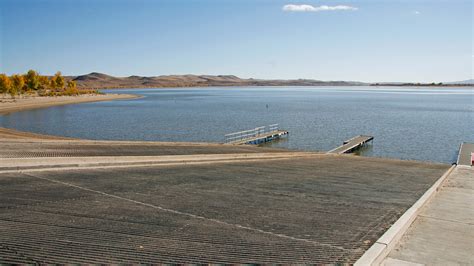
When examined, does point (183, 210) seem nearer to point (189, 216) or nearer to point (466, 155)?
point (189, 216)

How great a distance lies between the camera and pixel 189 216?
9086mm

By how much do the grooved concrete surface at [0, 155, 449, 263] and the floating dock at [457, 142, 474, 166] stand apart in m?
12.9

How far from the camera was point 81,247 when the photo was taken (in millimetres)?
6902

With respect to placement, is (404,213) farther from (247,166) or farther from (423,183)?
(247,166)

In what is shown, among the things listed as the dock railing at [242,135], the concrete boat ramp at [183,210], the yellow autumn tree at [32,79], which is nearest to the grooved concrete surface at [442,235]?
the concrete boat ramp at [183,210]

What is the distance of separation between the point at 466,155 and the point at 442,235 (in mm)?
24078

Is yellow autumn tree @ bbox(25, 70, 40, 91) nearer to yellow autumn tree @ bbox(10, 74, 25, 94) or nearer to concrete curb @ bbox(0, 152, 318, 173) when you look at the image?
yellow autumn tree @ bbox(10, 74, 25, 94)

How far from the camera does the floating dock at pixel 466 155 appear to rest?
84.1ft

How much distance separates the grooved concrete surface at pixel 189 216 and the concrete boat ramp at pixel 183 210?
23mm

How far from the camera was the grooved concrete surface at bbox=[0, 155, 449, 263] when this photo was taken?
22.7ft

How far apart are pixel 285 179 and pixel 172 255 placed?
8460 millimetres

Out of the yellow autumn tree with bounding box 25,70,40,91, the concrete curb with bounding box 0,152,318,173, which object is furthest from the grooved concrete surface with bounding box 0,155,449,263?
the yellow autumn tree with bounding box 25,70,40,91

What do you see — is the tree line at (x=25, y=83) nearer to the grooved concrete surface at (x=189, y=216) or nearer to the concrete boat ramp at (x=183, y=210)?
the concrete boat ramp at (x=183, y=210)

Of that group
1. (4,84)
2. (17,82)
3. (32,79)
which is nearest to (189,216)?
(4,84)
